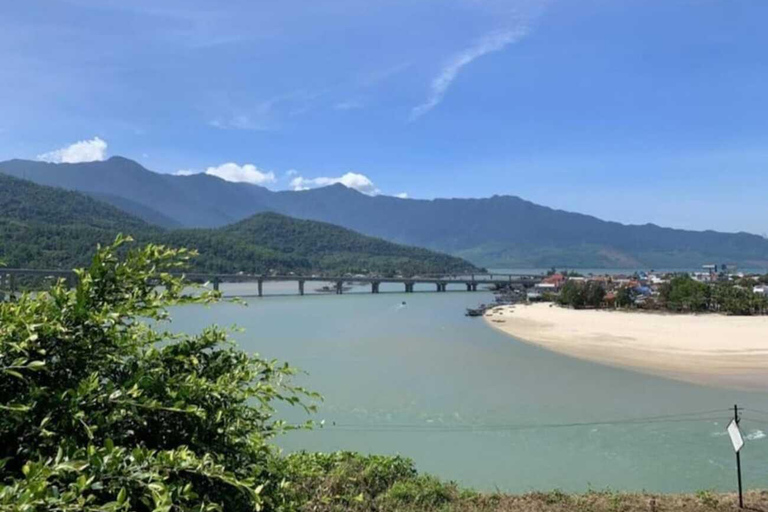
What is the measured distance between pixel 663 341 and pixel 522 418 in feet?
59.7

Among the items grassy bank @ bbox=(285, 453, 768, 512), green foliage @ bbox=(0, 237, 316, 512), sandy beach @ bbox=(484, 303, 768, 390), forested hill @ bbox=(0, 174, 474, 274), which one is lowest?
sandy beach @ bbox=(484, 303, 768, 390)

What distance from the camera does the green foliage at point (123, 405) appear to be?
136cm

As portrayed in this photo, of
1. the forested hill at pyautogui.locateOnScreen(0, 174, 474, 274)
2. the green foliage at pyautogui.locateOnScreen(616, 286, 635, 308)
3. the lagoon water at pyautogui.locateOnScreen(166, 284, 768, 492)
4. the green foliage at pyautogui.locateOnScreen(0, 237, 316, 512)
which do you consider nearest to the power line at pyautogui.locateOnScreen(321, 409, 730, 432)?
the lagoon water at pyautogui.locateOnScreen(166, 284, 768, 492)

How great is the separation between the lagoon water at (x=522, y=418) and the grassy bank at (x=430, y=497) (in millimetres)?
3272

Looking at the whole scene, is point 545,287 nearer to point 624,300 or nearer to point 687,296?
point 624,300

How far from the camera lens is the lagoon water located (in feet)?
33.1

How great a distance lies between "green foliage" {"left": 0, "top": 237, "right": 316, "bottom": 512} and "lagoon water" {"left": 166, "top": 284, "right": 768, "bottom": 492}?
7.88m

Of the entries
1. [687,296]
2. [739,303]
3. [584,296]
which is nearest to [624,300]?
[584,296]

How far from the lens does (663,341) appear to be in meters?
28.8

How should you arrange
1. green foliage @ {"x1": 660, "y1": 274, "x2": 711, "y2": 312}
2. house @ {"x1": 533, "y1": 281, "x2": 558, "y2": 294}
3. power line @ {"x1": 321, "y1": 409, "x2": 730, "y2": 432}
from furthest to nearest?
house @ {"x1": 533, "y1": 281, "x2": 558, "y2": 294} → green foliage @ {"x1": 660, "y1": 274, "x2": 711, "y2": 312} → power line @ {"x1": 321, "y1": 409, "x2": 730, "y2": 432}

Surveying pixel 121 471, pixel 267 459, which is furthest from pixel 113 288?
pixel 267 459

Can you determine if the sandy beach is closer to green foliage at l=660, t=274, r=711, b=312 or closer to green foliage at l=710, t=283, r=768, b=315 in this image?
green foliage at l=710, t=283, r=768, b=315

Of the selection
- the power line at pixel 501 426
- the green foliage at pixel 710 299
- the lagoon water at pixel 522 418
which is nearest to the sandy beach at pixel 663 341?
the lagoon water at pixel 522 418

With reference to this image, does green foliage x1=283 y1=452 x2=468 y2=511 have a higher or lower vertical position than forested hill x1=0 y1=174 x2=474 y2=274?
lower
